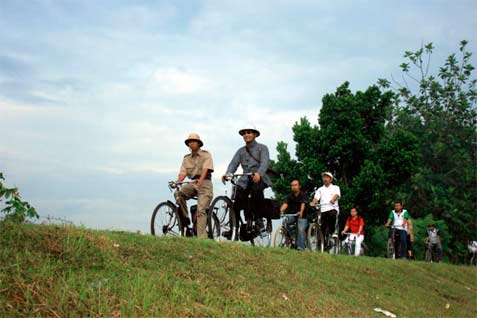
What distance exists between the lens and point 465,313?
45.8 feet

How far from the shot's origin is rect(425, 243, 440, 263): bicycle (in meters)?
27.0

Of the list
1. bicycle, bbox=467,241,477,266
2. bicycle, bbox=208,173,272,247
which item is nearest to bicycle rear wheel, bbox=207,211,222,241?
bicycle, bbox=208,173,272,247

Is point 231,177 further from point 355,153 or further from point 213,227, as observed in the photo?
point 355,153

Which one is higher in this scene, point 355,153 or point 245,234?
point 355,153

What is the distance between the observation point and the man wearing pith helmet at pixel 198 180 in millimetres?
11984

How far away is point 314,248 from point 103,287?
974 cm

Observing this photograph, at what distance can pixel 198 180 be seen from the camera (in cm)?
1205

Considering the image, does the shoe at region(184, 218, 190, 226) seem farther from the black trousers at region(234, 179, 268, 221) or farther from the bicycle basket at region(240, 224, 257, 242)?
the bicycle basket at region(240, 224, 257, 242)

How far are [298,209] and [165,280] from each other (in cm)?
803

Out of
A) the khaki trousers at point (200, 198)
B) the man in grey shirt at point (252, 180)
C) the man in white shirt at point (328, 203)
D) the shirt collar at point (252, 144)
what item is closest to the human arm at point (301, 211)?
the man in white shirt at point (328, 203)

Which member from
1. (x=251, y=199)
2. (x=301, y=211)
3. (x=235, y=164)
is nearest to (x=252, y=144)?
(x=235, y=164)

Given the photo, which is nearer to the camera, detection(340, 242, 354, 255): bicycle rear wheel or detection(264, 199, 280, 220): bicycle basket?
detection(264, 199, 280, 220): bicycle basket

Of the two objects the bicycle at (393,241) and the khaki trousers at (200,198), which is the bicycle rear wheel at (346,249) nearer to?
the bicycle at (393,241)

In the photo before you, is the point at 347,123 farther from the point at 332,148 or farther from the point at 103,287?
the point at 103,287
